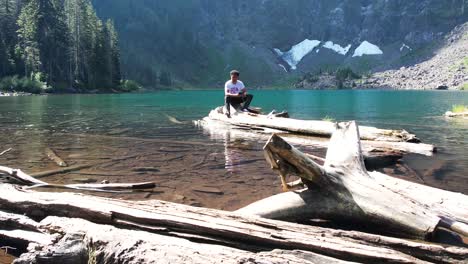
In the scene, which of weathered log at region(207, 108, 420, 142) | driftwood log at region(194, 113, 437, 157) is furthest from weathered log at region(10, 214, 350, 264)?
weathered log at region(207, 108, 420, 142)

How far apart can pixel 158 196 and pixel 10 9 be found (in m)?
123

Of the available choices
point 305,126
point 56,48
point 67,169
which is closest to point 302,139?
point 305,126

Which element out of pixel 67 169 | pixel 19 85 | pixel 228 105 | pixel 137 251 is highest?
pixel 19 85

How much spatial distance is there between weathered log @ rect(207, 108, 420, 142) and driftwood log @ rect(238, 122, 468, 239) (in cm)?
895

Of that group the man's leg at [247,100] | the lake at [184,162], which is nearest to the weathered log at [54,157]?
the lake at [184,162]

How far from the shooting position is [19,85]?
3546 inches

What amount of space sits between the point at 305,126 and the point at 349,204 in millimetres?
12366

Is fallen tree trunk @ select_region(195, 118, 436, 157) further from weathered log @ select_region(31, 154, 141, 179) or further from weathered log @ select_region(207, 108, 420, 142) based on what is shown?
weathered log @ select_region(31, 154, 141, 179)

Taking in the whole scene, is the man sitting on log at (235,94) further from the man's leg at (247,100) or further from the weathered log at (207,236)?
the weathered log at (207,236)

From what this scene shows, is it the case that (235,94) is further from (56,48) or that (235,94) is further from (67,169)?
(56,48)

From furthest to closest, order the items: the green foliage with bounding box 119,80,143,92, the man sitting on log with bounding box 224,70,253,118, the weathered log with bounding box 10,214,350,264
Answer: the green foliage with bounding box 119,80,143,92, the man sitting on log with bounding box 224,70,253,118, the weathered log with bounding box 10,214,350,264

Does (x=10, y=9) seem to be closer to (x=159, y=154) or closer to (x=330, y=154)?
(x=159, y=154)

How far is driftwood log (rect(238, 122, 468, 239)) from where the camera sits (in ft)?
19.3

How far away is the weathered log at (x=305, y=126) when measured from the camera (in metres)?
15.5
